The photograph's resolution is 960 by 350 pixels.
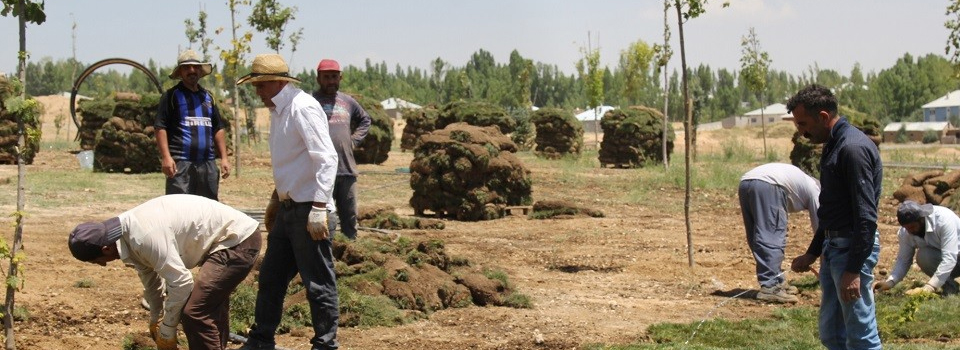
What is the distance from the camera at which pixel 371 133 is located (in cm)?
2922

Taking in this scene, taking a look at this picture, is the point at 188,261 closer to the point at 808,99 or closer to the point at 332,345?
the point at 332,345

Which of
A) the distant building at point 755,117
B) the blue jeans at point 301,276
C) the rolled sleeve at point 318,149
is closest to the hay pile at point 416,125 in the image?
the blue jeans at point 301,276

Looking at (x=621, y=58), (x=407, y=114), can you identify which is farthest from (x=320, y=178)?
(x=621, y=58)

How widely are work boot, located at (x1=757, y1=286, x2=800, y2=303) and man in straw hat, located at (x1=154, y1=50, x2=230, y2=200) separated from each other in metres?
4.69

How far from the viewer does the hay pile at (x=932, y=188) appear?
59.7 feet

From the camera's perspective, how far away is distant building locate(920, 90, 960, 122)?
8106 cm

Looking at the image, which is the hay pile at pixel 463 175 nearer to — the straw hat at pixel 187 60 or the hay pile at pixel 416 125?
the straw hat at pixel 187 60

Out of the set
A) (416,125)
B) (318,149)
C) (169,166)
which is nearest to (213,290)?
(318,149)

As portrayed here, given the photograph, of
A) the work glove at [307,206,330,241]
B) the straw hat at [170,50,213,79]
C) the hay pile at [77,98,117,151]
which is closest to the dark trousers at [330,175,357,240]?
the straw hat at [170,50,213,79]

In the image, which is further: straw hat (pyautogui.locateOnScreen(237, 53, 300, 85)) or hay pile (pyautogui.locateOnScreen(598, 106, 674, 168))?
hay pile (pyautogui.locateOnScreen(598, 106, 674, 168))

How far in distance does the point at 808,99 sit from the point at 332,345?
3049 millimetres

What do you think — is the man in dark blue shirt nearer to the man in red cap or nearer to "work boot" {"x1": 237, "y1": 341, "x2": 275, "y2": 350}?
"work boot" {"x1": 237, "y1": 341, "x2": 275, "y2": 350}

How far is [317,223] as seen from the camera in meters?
6.77

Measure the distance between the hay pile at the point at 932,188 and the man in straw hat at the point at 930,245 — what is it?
7.66 meters
